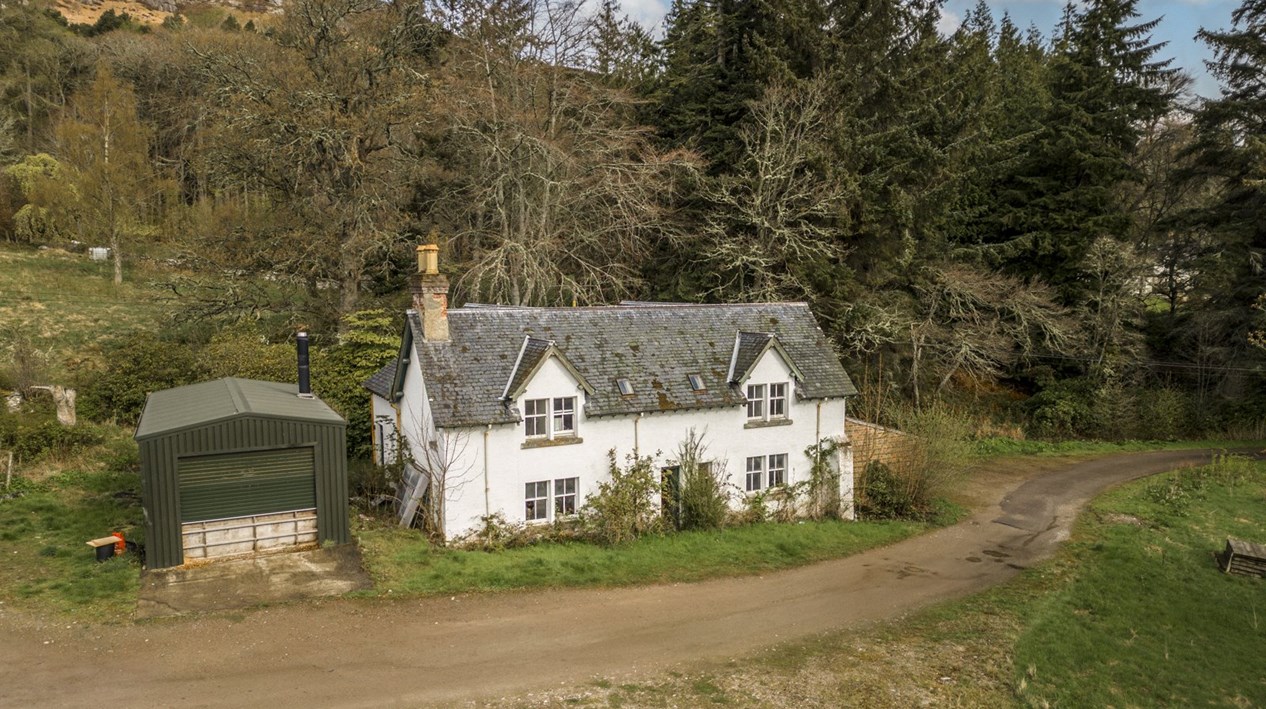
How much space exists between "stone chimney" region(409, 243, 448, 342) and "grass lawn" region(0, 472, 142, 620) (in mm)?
8434

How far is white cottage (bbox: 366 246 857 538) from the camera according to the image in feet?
63.9

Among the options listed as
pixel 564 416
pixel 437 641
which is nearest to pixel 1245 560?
pixel 564 416

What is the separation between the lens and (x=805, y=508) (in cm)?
2384

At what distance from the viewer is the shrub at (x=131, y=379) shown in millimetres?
26703

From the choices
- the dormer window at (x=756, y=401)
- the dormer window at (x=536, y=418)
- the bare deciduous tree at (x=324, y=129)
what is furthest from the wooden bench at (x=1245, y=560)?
the bare deciduous tree at (x=324, y=129)

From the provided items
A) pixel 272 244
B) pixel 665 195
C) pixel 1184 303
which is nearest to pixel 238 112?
pixel 272 244

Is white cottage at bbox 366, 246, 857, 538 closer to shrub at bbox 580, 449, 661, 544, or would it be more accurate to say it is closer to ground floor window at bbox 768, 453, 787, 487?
ground floor window at bbox 768, 453, 787, 487

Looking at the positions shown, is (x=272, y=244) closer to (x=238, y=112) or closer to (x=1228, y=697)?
(x=238, y=112)

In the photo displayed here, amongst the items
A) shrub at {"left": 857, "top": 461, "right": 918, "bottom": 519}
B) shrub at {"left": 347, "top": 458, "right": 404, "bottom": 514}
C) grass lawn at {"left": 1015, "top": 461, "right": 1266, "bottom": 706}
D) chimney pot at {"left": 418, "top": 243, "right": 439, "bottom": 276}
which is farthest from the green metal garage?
shrub at {"left": 857, "top": 461, "right": 918, "bottom": 519}

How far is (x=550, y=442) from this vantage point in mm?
20047

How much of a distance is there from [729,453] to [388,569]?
34.0ft

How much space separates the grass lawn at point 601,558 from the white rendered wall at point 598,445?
4.49ft

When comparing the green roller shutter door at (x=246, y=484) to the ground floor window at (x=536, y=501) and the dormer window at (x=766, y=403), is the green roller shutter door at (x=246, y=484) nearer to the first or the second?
the ground floor window at (x=536, y=501)

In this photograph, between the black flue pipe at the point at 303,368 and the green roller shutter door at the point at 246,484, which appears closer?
the green roller shutter door at the point at 246,484
